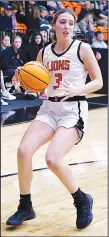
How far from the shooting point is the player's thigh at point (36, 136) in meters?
3.60

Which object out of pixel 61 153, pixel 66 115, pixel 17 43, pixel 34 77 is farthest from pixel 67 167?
pixel 17 43

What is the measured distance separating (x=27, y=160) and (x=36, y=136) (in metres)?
0.19

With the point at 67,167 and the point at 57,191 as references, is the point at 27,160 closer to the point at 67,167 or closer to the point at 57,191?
the point at 67,167

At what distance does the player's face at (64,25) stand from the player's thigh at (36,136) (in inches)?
26.3

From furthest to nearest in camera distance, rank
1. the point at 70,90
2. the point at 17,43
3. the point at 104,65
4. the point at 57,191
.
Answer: the point at 104,65
the point at 17,43
the point at 57,191
the point at 70,90

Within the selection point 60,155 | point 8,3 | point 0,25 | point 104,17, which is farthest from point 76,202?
point 104,17

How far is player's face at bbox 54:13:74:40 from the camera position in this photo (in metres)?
3.69

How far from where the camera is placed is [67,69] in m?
3.69

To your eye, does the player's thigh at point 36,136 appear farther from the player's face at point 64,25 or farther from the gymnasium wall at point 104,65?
the gymnasium wall at point 104,65

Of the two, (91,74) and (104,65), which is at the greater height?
(91,74)

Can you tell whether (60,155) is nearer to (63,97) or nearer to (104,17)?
(63,97)

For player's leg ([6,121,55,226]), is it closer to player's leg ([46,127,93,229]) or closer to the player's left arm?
player's leg ([46,127,93,229])

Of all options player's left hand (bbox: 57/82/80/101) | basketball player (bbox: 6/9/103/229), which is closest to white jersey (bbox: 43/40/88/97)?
basketball player (bbox: 6/9/103/229)

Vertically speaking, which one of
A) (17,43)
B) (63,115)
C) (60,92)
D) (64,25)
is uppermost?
(64,25)
